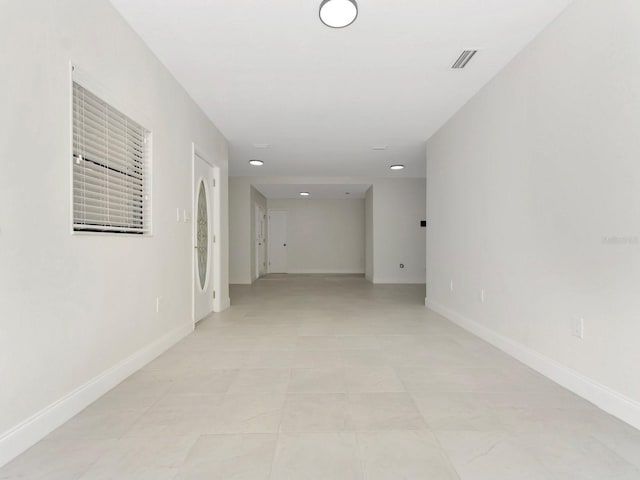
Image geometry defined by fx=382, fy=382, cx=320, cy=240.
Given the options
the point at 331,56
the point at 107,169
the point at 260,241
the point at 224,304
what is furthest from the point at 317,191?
the point at 107,169

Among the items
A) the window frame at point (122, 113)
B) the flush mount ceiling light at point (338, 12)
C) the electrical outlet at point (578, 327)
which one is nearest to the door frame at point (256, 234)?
the window frame at point (122, 113)

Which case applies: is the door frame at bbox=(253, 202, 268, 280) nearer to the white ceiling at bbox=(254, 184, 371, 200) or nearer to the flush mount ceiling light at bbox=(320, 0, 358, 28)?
the white ceiling at bbox=(254, 184, 371, 200)

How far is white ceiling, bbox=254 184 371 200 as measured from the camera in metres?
9.27

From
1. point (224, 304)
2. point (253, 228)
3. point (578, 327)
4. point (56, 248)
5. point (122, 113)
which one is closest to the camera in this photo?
point (56, 248)

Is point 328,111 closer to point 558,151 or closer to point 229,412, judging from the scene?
point 558,151

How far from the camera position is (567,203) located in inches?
98.7

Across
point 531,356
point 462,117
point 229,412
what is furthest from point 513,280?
point 229,412

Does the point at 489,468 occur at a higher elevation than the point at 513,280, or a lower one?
lower

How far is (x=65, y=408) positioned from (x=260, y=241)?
8708 mm

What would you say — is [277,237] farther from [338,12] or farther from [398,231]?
[338,12]

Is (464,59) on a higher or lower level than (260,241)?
higher

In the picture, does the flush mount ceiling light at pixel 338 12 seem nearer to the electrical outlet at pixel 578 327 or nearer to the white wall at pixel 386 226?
the electrical outlet at pixel 578 327

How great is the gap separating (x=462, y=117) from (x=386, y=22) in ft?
6.69

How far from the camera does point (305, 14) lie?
2535 mm
